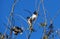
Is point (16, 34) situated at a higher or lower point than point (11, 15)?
lower

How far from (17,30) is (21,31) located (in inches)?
1.3

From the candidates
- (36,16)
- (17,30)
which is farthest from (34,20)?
(17,30)

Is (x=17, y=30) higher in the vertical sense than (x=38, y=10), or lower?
lower

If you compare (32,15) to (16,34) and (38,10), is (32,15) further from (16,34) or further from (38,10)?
(16,34)

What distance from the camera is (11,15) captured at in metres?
1.43

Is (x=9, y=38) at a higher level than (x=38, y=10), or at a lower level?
lower

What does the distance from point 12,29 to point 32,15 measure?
0.65 feet

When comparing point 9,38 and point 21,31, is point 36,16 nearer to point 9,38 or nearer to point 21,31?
point 21,31

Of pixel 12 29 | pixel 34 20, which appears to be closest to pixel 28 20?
pixel 34 20

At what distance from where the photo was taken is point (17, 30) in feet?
4.78

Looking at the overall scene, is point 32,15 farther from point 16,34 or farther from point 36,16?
point 16,34

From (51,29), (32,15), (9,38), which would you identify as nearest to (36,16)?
(32,15)

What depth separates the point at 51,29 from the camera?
4.95ft

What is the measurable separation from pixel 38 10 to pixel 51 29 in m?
0.18
